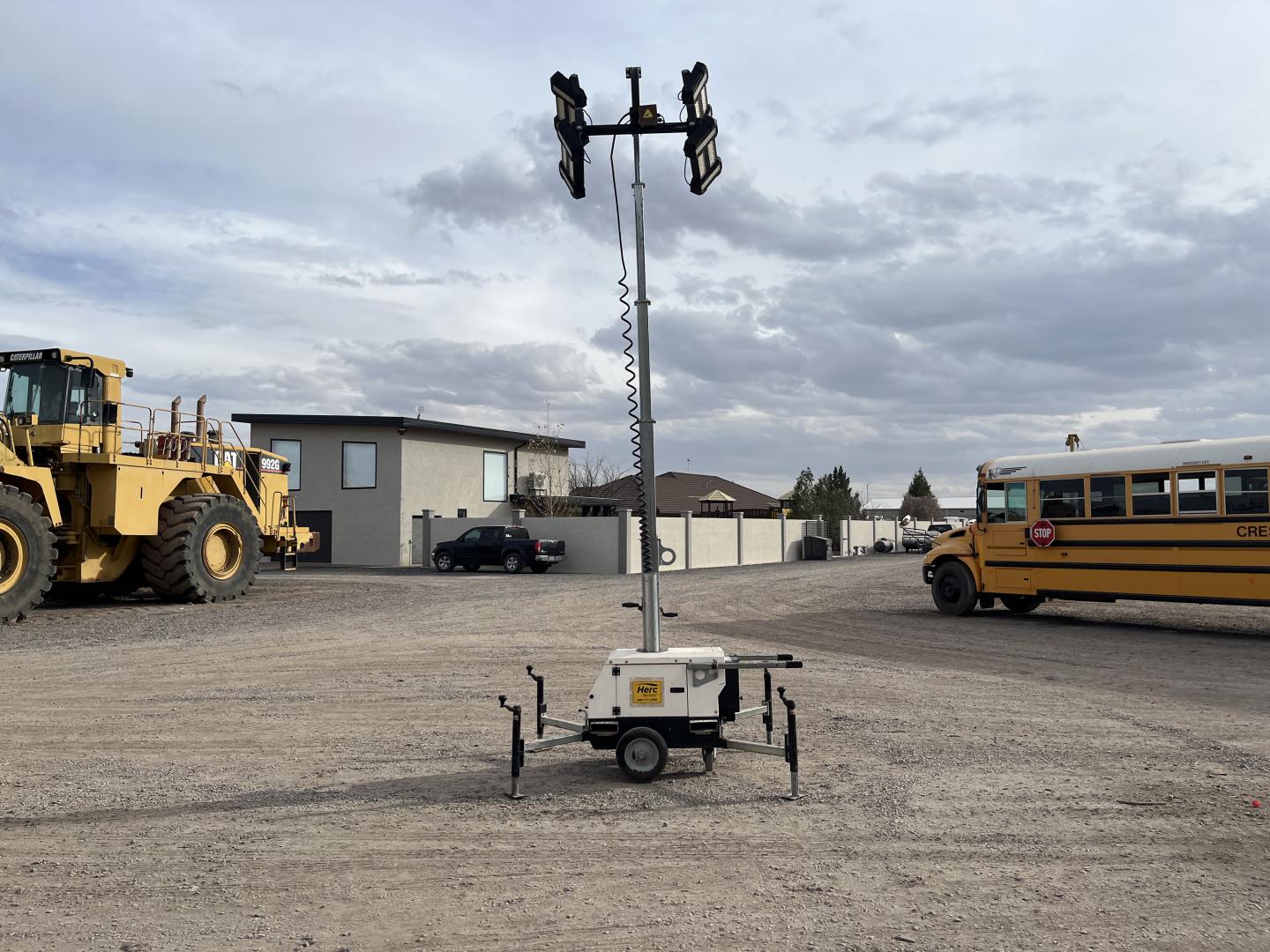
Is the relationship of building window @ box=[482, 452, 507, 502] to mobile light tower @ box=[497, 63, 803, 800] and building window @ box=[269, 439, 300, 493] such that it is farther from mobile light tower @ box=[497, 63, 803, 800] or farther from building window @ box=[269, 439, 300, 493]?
mobile light tower @ box=[497, 63, 803, 800]

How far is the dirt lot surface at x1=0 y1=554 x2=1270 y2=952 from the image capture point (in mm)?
4355

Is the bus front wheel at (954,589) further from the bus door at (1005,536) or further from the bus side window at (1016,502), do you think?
the bus side window at (1016,502)

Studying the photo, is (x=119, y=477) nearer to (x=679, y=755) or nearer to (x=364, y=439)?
(x=679, y=755)

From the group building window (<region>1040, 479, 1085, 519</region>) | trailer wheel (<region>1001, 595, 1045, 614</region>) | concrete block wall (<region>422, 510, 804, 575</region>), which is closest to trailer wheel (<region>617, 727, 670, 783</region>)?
building window (<region>1040, 479, 1085, 519</region>)

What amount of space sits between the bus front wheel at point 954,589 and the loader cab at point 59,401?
1485 centimetres

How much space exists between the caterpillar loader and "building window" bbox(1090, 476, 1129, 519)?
1557 centimetres

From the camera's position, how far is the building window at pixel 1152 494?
50.3 ft

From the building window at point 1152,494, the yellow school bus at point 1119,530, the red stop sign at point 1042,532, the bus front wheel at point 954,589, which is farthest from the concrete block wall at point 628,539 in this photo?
the building window at point 1152,494

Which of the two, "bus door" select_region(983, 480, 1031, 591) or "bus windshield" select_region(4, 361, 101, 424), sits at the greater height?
"bus windshield" select_region(4, 361, 101, 424)

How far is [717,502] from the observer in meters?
69.7

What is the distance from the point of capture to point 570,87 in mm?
6660

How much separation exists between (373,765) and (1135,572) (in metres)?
12.7

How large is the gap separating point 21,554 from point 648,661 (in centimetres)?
1310

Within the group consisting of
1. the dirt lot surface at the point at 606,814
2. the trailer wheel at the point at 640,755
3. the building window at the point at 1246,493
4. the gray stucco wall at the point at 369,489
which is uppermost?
the gray stucco wall at the point at 369,489
